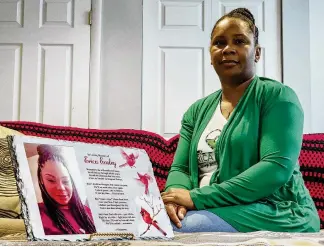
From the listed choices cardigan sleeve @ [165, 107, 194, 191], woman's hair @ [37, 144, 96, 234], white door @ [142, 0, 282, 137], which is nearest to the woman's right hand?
cardigan sleeve @ [165, 107, 194, 191]

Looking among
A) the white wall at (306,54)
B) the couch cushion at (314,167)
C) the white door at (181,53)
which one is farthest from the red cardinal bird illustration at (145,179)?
the white wall at (306,54)

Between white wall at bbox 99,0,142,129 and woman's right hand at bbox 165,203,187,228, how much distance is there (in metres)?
1.67

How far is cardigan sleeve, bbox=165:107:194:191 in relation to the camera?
1443 mm

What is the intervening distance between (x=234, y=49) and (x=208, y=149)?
0.96 feet

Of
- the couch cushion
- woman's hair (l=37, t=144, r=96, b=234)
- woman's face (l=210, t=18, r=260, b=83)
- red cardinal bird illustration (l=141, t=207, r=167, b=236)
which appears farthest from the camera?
the couch cushion

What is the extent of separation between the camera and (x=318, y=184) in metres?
1.73

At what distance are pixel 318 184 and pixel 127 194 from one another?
35.8 inches

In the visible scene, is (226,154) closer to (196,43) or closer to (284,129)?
(284,129)

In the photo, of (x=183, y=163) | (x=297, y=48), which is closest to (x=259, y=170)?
(x=183, y=163)

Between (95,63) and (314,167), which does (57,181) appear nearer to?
(314,167)

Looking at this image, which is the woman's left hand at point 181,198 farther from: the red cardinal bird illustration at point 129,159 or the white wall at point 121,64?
the white wall at point 121,64

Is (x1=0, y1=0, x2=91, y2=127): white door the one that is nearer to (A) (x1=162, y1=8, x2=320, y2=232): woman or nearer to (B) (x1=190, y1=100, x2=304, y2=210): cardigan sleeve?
(A) (x1=162, y1=8, x2=320, y2=232): woman

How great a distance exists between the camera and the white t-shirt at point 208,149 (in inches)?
55.9

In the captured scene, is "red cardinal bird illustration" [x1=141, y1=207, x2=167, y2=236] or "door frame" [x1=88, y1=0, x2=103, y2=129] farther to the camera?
"door frame" [x1=88, y1=0, x2=103, y2=129]
